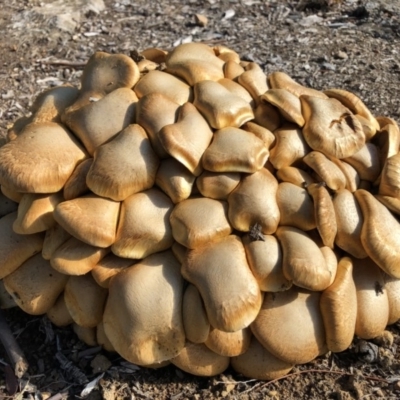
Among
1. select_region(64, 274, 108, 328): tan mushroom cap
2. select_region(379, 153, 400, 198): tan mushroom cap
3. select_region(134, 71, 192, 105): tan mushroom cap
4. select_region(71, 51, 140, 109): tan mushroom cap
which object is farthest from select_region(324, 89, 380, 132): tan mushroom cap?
select_region(64, 274, 108, 328): tan mushroom cap

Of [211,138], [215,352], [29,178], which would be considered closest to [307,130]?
[211,138]

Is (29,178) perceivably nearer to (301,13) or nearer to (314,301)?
(314,301)

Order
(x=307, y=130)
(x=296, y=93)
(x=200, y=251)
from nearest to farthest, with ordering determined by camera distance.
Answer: (x=200, y=251) → (x=307, y=130) → (x=296, y=93)

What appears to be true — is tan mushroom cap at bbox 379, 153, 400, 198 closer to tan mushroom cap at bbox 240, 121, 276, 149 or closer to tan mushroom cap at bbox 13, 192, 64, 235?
tan mushroom cap at bbox 240, 121, 276, 149

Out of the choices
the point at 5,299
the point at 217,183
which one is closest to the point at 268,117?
the point at 217,183

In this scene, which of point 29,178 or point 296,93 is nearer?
point 29,178

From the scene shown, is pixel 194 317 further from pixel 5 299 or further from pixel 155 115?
pixel 5 299

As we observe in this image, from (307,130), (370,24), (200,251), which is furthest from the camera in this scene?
(370,24)

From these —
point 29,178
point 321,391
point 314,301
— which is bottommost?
point 321,391
